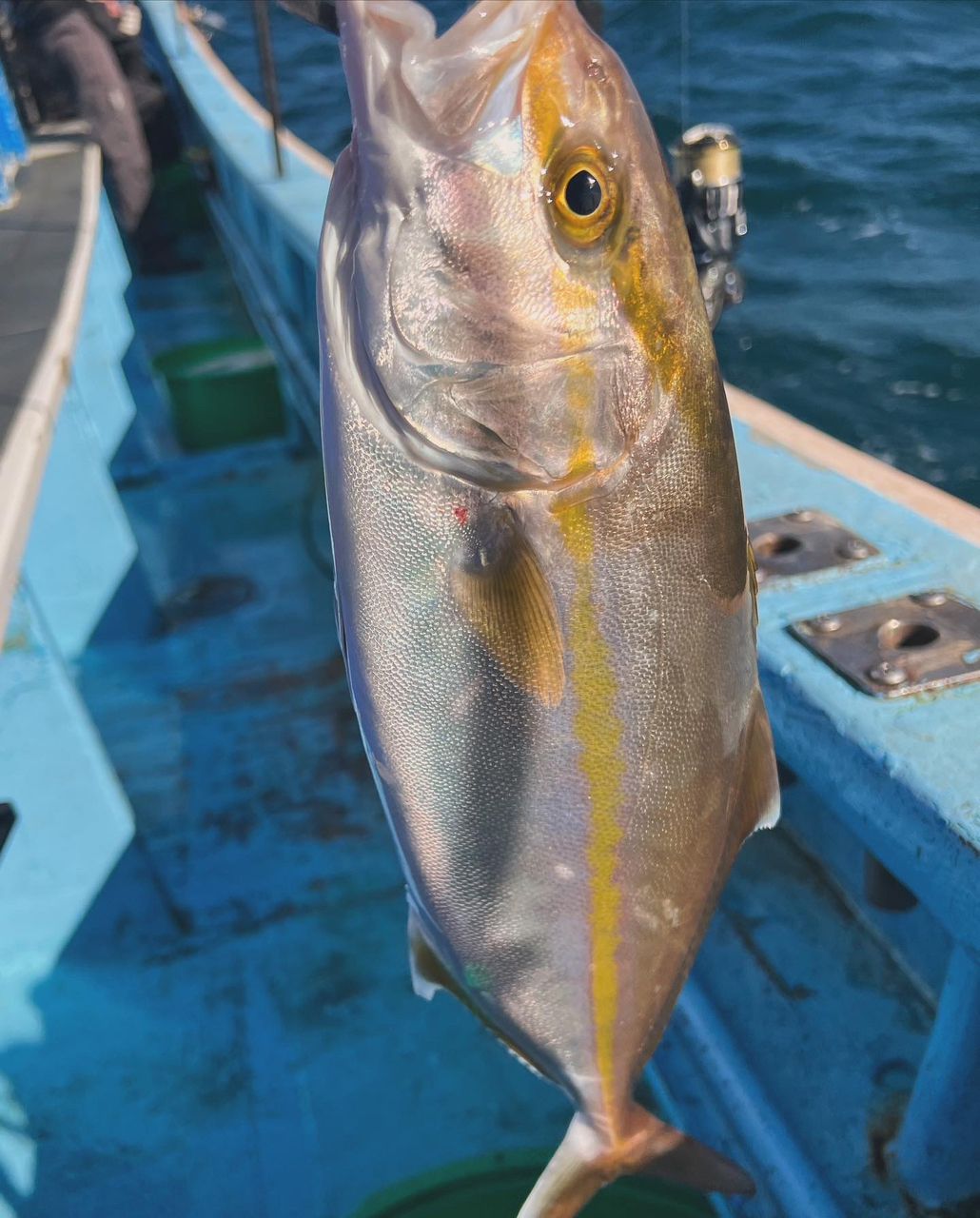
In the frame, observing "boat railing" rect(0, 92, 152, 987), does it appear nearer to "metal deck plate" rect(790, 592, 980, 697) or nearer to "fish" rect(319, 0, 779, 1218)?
"fish" rect(319, 0, 779, 1218)

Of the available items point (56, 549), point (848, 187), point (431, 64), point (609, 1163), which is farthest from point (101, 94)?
point (609, 1163)

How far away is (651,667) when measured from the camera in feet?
3.19

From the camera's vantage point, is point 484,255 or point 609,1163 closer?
point 484,255

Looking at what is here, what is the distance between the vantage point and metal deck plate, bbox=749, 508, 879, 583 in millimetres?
1581

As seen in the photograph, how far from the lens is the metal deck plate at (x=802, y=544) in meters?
1.58

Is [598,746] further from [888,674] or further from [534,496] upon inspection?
[888,674]

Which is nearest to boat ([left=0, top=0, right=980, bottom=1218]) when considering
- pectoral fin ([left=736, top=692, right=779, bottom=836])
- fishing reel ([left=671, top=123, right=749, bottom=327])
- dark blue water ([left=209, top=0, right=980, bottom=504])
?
pectoral fin ([left=736, top=692, right=779, bottom=836])

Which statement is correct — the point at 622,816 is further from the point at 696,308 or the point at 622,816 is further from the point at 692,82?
the point at 692,82

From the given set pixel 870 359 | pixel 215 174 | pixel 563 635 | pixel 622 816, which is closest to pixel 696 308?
pixel 563 635

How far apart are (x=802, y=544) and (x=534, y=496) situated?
33.4 inches

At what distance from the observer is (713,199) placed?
11.1ft

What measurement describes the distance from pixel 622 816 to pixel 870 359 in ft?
20.4

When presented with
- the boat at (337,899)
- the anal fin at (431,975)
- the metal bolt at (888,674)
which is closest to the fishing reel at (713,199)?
the boat at (337,899)

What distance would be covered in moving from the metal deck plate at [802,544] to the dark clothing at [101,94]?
18.4 ft
